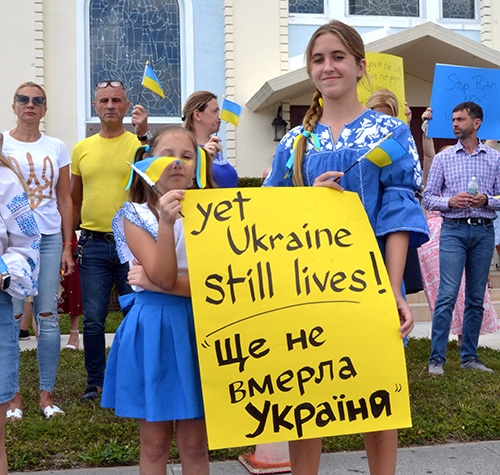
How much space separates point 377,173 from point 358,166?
0.08 meters

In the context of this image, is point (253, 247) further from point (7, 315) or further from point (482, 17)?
point (482, 17)

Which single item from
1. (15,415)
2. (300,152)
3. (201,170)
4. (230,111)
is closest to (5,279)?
(201,170)

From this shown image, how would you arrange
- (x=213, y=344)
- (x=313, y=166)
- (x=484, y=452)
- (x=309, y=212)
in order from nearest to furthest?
(x=213, y=344), (x=309, y=212), (x=313, y=166), (x=484, y=452)

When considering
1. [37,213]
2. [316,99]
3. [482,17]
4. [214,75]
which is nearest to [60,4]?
[214,75]

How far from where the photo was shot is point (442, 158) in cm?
599

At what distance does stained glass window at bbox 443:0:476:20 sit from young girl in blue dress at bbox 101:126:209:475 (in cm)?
1181

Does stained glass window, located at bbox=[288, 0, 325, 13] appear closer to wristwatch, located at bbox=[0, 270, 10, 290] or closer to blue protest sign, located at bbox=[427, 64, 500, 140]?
blue protest sign, located at bbox=[427, 64, 500, 140]

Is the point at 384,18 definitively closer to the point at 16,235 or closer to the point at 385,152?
the point at 385,152

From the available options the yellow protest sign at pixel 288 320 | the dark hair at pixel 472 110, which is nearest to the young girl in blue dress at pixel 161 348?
the yellow protest sign at pixel 288 320

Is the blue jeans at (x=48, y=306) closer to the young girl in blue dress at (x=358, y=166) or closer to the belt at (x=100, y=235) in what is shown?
the belt at (x=100, y=235)

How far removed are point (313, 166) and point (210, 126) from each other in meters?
1.90

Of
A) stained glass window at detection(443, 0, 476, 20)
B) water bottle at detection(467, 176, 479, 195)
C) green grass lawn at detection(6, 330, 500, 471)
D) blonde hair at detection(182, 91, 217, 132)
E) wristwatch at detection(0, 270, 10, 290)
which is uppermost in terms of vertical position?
stained glass window at detection(443, 0, 476, 20)

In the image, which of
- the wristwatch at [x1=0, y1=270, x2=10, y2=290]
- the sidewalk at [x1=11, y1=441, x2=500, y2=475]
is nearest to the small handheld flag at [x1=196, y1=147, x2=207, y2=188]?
the wristwatch at [x1=0, y1=270, x2=10, y2=290]

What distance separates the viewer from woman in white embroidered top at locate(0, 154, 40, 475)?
2697 mm
